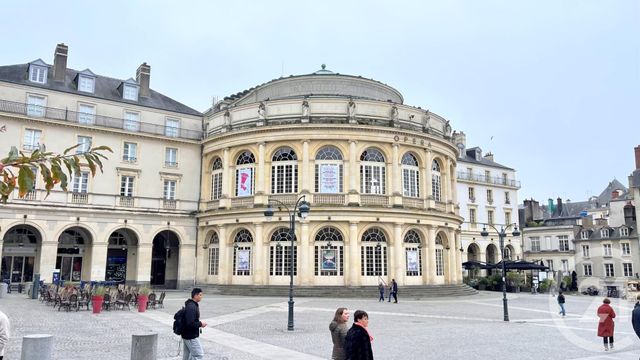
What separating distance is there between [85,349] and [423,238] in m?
26.9

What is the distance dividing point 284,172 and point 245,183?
3.22 m

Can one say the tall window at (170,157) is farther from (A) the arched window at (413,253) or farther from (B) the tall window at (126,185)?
(A) the arched window at (413,253)

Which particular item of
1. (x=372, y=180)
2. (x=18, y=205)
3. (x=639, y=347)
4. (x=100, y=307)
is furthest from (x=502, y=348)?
(x=18, y=205)

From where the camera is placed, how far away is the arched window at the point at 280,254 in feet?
112

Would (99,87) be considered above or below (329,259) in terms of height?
above

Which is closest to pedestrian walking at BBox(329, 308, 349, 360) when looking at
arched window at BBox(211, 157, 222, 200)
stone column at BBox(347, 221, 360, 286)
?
stone column at BBox(347, 221, 360, 286)

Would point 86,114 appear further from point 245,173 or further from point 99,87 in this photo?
point 245,173

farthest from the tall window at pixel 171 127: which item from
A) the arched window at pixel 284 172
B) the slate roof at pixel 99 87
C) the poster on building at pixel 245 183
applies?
the arched window at pixel 284 172

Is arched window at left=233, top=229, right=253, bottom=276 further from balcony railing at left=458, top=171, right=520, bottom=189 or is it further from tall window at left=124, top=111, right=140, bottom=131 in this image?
balcony railing at left=458, top=171, right=520, bottom=189

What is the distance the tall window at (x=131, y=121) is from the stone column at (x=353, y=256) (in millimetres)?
18662

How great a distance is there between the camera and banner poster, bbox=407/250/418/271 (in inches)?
1385

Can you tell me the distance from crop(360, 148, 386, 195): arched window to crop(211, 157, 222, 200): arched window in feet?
37.4

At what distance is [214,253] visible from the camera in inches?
1510

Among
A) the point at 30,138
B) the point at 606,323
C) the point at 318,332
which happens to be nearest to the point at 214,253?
the point at 30,138
